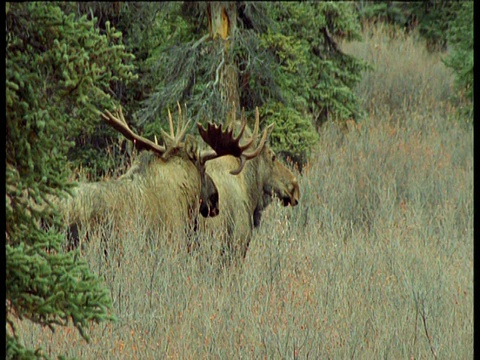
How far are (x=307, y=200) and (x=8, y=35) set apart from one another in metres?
7.13

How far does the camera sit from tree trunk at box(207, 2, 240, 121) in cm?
1130

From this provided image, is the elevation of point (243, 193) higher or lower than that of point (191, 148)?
lower

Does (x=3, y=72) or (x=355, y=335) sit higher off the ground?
(x=3, y=72)

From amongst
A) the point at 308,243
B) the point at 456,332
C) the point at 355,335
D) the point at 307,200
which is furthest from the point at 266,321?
the point at 307,200

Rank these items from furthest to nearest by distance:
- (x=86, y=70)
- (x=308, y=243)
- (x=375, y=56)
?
(x=375, y=56)
(x=308, y=243)
(x=86, y=70)

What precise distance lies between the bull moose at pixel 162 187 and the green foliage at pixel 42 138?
127 inches

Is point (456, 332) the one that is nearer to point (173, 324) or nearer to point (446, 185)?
point (173, 324)

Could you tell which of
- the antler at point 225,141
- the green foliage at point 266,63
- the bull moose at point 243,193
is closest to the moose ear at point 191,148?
the antler at point 225,141

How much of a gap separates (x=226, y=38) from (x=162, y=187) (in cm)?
411

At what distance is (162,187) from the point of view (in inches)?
298

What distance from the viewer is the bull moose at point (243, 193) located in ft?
26.5

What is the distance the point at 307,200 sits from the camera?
10609 mm

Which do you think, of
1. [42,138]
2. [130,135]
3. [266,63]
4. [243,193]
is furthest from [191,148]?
[266,63]

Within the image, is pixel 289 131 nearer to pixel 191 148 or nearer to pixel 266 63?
pixel 266 63
